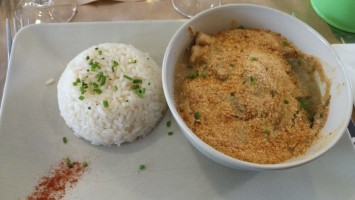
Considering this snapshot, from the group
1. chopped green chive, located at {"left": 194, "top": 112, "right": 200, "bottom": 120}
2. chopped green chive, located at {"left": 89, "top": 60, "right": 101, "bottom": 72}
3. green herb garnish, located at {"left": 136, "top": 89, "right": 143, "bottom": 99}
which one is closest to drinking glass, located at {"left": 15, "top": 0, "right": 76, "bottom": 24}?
chopped green chive, located at {"left": 89, "top": 60, "right": 101, "bottom": 72}

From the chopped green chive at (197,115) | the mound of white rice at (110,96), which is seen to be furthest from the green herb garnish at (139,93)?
the chopped green chive at (197,115)

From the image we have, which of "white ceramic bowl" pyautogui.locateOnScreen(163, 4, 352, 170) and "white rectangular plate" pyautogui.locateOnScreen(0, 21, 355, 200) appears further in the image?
"white rectangular plate" pyautogui.locateOnScreen(0, 21, 355, 200)

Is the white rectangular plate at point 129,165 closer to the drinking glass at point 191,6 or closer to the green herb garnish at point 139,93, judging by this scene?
the green herb garnish at point 139,93

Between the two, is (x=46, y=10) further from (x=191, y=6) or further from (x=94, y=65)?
(x=191, y=6)

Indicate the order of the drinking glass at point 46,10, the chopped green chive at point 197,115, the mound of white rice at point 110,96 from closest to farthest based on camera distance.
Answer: the chopped green chive at point 197,115, the mound of white rice at point 110,96, the drinking glass at point 46,10

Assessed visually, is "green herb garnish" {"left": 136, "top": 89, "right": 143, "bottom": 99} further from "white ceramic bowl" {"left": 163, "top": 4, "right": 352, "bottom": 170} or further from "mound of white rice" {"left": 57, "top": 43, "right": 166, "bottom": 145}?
"white ceramic bowl" {"left": 163, "top": 4, "right": 352, "bottom": 170}

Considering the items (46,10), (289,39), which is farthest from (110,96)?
(46,10)
